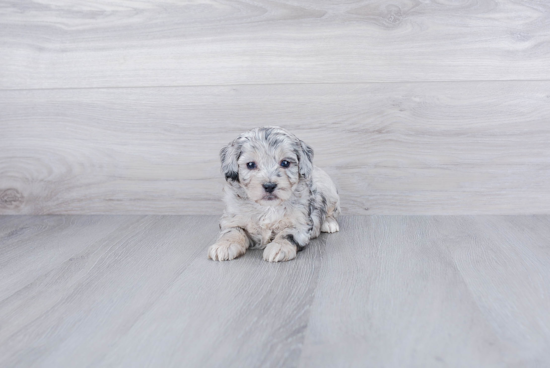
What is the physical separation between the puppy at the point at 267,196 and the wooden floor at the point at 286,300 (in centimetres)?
7

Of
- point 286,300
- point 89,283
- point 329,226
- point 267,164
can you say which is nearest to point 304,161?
point 267,164

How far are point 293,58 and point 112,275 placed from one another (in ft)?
4.03

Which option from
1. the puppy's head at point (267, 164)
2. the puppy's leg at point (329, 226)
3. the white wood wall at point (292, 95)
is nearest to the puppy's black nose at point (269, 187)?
the puppy's head at point (267, 164)

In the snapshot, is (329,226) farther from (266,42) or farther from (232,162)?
(266,42)

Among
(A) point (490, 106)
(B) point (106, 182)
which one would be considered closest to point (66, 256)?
(B) point (106, 182)

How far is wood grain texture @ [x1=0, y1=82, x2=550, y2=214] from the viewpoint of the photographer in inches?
87.6

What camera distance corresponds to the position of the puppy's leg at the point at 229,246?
66.9 inches

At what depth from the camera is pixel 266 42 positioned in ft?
7.43

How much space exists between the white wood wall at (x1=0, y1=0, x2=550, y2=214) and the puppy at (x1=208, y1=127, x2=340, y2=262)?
49 centimetres

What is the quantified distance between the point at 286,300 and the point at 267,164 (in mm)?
578

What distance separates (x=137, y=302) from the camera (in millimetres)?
1348

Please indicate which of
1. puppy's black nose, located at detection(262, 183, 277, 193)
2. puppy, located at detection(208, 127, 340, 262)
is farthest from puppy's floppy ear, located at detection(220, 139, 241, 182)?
puppy's black nose, located at detection(262, 183, 277, 193)

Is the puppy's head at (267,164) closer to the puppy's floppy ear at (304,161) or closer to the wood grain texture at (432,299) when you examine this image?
the puppy's floppy ear at (304,161)

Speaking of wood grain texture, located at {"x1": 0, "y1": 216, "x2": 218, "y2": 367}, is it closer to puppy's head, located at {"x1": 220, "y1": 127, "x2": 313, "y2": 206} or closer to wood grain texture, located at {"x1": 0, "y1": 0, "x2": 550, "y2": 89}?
→ puppy's head, located at {"x1": 220, "y1": 127, "x2": 313, "y2": 206}
